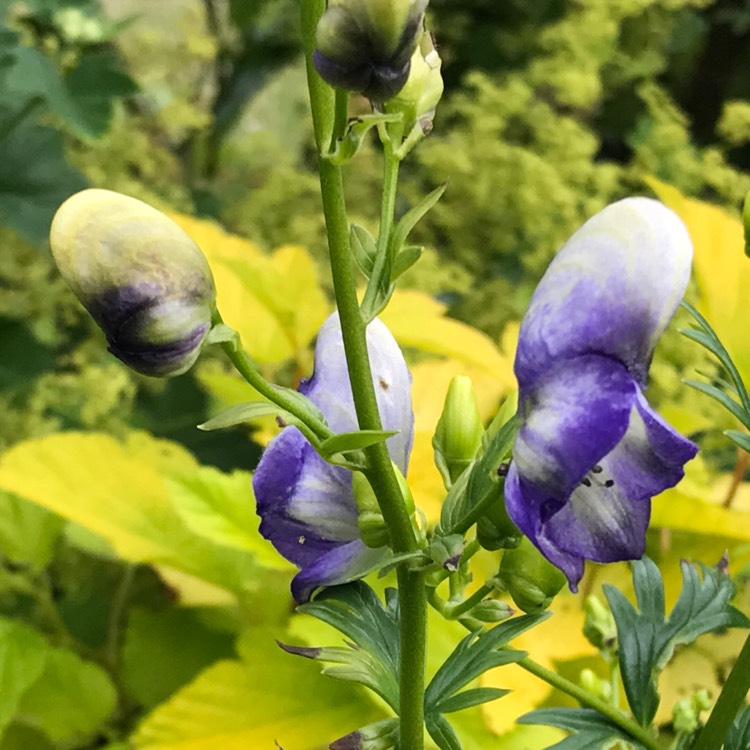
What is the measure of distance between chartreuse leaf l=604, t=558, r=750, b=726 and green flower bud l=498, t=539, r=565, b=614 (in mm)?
76

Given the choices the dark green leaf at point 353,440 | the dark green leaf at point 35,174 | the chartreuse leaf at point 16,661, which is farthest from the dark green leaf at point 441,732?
the dark green leaf at point 35,174

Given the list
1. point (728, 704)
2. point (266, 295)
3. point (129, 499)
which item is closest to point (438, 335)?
point (266, 295)

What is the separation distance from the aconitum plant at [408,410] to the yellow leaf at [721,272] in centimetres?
23

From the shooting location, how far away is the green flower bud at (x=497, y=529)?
0.24m

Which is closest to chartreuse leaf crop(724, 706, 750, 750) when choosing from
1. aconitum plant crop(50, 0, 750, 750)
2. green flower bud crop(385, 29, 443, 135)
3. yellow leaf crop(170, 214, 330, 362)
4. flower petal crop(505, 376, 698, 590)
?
aconitum plant crop(50, 0, 750, 750)

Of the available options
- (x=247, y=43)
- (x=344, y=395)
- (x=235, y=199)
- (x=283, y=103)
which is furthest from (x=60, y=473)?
(x=283, y=103)

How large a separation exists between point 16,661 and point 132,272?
0.43 m

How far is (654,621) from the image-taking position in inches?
12.8

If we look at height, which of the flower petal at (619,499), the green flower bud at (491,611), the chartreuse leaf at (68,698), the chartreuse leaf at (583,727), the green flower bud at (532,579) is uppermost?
the flower petal at (619,499)

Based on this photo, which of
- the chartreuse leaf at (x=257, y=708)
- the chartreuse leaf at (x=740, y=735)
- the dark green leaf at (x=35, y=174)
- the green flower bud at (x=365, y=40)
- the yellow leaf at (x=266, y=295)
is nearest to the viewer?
the green flower bud at (x=365, y=40)

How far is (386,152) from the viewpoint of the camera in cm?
25

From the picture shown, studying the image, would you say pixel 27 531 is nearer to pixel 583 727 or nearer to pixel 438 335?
pixel 438 335

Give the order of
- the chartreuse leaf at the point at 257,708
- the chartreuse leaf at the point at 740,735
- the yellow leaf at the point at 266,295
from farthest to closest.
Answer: the yellow leaf at the point at 266,295 → the chartreuse leaf at the point at 257,708 → the chartreuse leaf at the point at 740,735

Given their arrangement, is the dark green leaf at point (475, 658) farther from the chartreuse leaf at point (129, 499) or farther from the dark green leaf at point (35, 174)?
the dark green leaf at point (35, 174)
